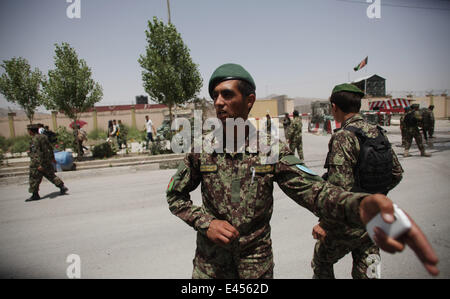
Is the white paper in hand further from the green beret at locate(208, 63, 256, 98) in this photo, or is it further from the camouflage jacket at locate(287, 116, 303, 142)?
the camouflage jacket at locate(287, 116, 303, 142)

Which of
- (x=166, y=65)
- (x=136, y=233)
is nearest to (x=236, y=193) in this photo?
(x=136, y=233)

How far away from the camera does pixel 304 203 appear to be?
4.34 feet

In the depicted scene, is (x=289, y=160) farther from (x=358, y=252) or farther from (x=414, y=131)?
(x=414, y=131)

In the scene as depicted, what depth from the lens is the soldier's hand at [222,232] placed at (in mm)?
1268

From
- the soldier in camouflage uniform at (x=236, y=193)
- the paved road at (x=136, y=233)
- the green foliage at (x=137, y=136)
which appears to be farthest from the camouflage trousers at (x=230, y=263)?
the green foliage at (x=137, y=136)

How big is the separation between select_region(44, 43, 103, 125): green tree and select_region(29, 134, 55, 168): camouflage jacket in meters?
4.58

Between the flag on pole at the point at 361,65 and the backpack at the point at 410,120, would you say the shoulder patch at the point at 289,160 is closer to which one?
the backpack at the point at 410,120

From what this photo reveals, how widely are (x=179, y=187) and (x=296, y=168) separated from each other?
0.71 m

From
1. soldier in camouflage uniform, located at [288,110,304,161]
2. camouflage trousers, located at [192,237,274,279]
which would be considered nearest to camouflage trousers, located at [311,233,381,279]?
camouflage trousers, located at [192,237,274,279]

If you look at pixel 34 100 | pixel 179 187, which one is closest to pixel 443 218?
pixel 179 187

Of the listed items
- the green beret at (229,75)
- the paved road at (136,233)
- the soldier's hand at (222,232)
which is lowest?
the paved road at (136,233)

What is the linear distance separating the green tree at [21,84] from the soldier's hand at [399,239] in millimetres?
14952

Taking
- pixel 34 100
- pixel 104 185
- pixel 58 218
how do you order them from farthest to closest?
pixel 34 100 → pixel 104 185 → pixel 58 218
